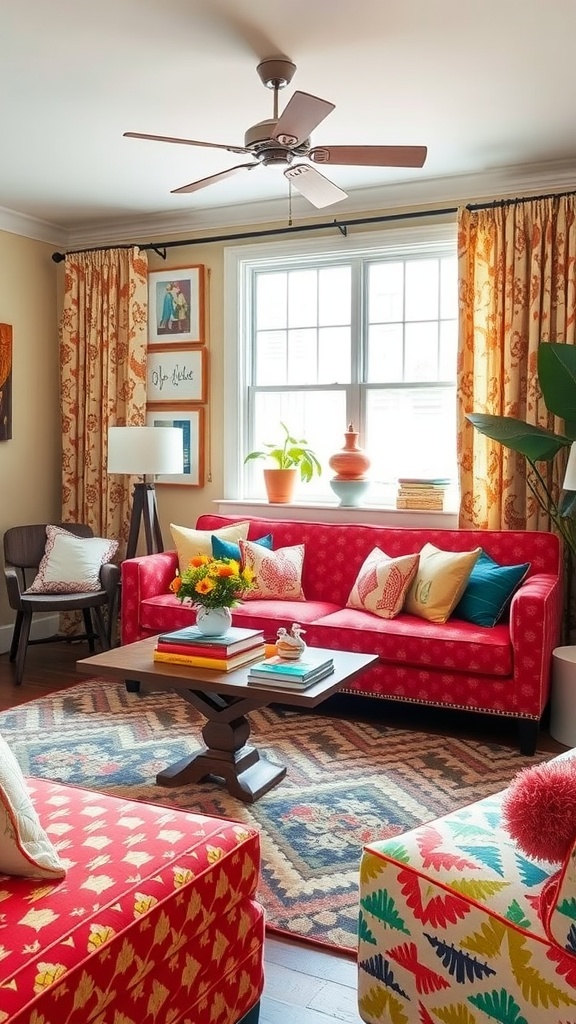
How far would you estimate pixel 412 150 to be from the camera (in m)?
2.89

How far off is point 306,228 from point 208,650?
9.54ft

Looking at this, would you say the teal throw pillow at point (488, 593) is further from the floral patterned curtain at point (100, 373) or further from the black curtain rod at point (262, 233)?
the floral patterned curtain at point (100, 373)

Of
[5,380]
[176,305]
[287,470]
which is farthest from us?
[176,305]

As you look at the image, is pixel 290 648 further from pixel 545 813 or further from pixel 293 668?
pixel 545 813

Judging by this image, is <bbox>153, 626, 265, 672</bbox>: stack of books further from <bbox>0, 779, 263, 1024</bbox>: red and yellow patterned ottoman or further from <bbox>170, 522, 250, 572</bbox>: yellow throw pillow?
<bbox>170, 522, 250, 572</bbox>: yellow throw pillow

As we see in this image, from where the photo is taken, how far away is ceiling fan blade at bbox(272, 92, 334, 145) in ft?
8.46

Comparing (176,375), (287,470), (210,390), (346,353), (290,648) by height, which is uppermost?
(346,353)

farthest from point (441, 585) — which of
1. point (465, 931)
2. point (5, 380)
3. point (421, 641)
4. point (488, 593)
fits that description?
point (5, 380)

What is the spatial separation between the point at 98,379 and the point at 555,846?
4.70m

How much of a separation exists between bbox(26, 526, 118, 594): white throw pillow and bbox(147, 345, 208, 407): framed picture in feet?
3.51

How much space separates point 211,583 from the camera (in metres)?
3.04

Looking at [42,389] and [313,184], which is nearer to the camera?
[313,184]

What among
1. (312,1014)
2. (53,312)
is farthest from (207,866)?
(53,312)

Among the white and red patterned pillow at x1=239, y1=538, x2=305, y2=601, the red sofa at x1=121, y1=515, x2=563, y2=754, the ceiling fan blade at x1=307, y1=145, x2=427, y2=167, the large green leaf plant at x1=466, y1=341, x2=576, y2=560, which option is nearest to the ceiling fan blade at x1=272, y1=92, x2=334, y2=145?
the ceiling fan blade at x1=307, y1=145, x2=427, y2=167
